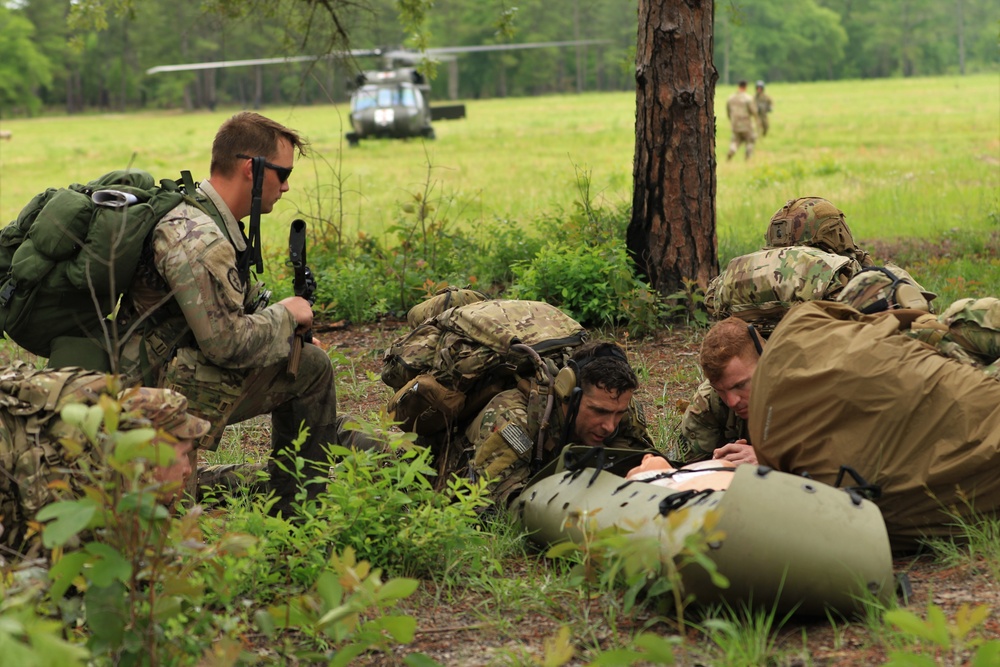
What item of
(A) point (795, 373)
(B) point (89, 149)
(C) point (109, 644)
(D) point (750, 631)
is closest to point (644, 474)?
(A) point (795, 373)

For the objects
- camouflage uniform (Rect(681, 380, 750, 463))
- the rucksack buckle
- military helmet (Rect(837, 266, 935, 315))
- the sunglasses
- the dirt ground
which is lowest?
the dirt ground

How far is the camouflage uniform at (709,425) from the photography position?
459 centimetres

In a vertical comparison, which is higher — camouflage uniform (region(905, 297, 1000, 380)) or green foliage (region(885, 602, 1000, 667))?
camouflage uniform (region(905, 297, 1000, 380))

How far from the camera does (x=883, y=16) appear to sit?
118 m

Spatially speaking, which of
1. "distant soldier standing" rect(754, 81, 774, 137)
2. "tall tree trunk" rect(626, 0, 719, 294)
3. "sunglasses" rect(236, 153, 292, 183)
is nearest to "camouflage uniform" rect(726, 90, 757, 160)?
"distant soldier standing" rect(754, 81, 774, 137)

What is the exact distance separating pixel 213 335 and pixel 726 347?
76.0 inches

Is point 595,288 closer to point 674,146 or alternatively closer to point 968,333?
point 674,146

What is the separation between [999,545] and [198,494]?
308 centimetres

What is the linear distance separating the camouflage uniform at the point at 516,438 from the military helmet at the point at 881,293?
946 millimetres

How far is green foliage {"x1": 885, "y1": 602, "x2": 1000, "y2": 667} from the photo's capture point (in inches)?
91.1

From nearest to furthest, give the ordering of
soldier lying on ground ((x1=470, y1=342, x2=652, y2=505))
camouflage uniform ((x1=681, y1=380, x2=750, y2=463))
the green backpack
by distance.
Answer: the green backpack
soldier lying on ground ((x1=470, y1=342, x2=652, y2=505))
camouflage uniform ((x1=681, y1=380, x2=750, y2=463))

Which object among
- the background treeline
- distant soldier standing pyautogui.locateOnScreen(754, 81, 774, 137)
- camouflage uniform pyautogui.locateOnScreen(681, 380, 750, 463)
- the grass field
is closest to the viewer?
camouflage uniform pyautogui.locateOnScreen(681, 380, 750, 463)

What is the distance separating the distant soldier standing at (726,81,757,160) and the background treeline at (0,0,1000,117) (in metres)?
40.2

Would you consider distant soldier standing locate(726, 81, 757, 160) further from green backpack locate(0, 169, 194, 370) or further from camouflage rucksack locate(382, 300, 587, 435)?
green backpack locate(0, 169, 194, 370)
